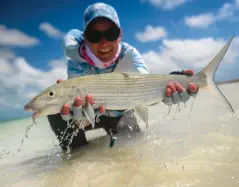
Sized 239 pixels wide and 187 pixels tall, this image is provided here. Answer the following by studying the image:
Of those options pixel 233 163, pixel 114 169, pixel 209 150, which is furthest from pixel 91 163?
Answer: pixel 233 163

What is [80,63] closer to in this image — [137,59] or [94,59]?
[94,59]

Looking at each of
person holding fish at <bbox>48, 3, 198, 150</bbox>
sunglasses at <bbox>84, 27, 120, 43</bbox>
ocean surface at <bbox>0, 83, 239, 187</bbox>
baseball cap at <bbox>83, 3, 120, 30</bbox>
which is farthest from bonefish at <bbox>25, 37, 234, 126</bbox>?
baseball cap at <bbox>83, 3, 120, 30</bbox>

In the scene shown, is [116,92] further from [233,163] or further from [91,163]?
[233,163]

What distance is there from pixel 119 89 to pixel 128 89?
12 centimetres

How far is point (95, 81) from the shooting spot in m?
2.97

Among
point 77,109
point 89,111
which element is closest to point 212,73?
point 89,111

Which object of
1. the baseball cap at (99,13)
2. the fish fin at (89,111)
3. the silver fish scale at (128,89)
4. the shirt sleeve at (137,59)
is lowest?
the fish fin at (89,111)

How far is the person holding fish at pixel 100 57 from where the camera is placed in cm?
348

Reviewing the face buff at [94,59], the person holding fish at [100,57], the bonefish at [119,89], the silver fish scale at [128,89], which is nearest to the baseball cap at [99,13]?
the person holding fish at [100,57]

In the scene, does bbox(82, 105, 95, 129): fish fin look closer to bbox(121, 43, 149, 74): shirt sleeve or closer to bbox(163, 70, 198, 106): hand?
bbox(163, 70, 198, 106): hand

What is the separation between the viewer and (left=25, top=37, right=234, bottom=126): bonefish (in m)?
2.77

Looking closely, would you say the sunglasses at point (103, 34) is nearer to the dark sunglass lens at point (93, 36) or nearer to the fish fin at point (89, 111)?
the dark sunglass lens at point (93, 36)

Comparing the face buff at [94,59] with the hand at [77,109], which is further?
the face buff at [94,59]

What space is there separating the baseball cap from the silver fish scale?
1.14 meters
